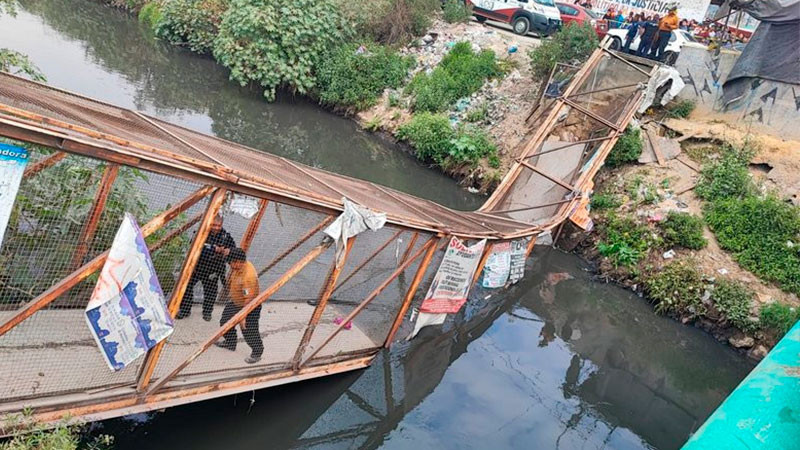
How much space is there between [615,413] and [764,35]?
33.1 ft

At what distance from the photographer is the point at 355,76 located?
53.4 feet

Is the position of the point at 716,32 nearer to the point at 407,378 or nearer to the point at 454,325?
the point at 454,325

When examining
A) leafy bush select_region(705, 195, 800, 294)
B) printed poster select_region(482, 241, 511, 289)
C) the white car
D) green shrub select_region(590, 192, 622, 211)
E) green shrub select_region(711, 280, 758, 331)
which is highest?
the white car

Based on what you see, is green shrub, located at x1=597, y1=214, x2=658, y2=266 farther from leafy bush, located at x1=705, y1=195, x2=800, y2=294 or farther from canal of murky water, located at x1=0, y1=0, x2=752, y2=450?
leafy bush, located at x1=705, y1=195, x2=800, y2=294

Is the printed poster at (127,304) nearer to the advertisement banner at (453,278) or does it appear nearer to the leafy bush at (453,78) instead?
the advertisement banner at (453,278)

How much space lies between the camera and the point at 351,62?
16.3 m

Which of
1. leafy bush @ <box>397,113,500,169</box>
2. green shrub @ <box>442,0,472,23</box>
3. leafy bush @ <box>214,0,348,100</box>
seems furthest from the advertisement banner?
green shrub @ <box>442,0,472,23</box>

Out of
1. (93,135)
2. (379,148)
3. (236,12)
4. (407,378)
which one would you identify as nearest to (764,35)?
(379,148)

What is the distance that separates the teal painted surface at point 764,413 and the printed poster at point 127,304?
4.02 meters

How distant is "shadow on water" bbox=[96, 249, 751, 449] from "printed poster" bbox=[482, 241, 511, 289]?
92 centimetres

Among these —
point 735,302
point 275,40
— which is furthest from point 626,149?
point 275,40

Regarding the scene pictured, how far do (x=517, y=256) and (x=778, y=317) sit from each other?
4601 millimetres

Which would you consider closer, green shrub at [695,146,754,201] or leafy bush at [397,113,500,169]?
green shrub at [695,146,754,201]

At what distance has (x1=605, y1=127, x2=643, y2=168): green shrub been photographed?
12.8m
